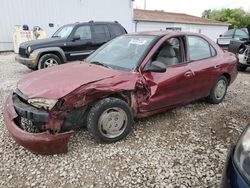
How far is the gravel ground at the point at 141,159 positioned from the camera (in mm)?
2803

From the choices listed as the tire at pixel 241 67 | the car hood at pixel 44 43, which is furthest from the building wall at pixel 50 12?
the tire at pixel 241 67

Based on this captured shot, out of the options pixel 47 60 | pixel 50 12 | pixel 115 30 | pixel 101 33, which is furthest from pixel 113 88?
pixel 50 12

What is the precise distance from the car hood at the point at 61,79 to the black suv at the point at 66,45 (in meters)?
4.29

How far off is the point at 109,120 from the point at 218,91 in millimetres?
2807

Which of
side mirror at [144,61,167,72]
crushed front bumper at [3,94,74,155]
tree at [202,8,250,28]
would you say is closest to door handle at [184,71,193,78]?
side mirror at [144,61,167,72]

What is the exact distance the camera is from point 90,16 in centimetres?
1783

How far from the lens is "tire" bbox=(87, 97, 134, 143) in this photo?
327 centimetres

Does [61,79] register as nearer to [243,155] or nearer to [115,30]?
[243,155]

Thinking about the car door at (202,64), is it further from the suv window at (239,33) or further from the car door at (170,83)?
the suv window at (239,33)

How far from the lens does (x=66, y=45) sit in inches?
322

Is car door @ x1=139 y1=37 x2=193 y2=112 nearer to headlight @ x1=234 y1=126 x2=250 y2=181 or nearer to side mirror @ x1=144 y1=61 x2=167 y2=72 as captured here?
side mirror @ x1=144 y1=61 x2=167 y2=72

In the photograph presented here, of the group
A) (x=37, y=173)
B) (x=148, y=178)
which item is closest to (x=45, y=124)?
(x=37, y=173)

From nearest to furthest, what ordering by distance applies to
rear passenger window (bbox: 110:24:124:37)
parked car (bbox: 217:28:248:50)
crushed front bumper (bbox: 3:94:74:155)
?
crushed front bumper (bbox: 3:94:74:155), rear passenger window (bbox: 110:24:124:37), parked car (bbox: 217:28:248:50)

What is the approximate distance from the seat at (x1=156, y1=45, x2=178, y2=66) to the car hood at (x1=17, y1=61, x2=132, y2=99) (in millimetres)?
888
